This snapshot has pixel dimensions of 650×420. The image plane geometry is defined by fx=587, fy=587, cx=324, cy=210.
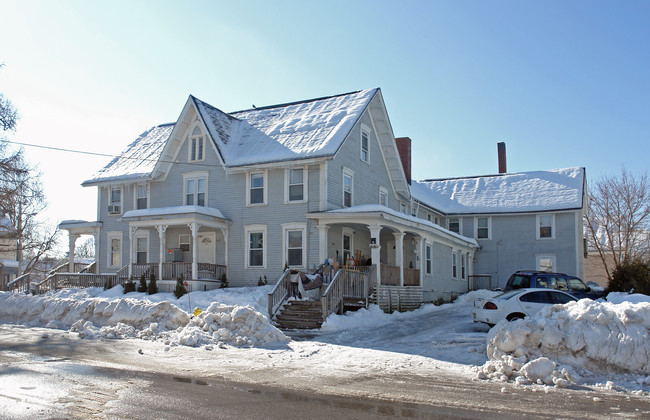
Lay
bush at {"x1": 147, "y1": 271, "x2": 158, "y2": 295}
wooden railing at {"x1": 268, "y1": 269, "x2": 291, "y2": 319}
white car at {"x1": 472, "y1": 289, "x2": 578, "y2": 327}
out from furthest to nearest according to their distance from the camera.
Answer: bush at {"x1": 147, "y1": 271, "x2": 158, "y2": 295}
wooden railing at {"x1": 268, "y1": 269, "x2": 291, "y2": 319}
white car at {"x1": 472, "y1": 289, "x2": 578, "y2": 327}

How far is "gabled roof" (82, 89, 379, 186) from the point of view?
24.7 meters

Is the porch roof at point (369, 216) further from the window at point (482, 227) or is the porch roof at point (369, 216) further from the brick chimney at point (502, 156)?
the brick chimney at point (502, 156)

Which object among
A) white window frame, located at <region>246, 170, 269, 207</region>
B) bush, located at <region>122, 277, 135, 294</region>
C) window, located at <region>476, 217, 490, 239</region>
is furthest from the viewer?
window, located at <region>476, 217, 490, 239</region>

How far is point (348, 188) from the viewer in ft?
86.3

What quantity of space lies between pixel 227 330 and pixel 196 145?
48.3ft

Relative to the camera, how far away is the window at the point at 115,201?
29312 millimetres

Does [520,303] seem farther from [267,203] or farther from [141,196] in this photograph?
[141,196]

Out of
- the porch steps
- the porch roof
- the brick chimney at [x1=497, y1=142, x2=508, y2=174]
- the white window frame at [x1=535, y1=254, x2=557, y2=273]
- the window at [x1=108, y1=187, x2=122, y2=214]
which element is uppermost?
the brick chimney at [x1=497, y1=142, x2=508, y2=174]

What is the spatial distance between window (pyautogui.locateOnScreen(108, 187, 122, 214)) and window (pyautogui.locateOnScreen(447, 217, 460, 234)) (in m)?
21.2

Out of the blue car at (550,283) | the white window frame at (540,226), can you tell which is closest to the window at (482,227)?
the white window frame at (540,226)

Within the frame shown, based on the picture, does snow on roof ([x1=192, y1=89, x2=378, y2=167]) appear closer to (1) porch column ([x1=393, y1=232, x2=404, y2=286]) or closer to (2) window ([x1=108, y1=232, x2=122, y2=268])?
(1) porch column ([x1=393, y1=232, x2=404, y2=286])

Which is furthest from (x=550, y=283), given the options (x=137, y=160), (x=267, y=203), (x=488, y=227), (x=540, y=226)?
(x=137, y=160)

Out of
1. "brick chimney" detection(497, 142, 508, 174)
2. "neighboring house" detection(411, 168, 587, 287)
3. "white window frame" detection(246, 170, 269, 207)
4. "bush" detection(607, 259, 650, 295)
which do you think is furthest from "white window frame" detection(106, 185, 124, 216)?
"brick chimney" detection(497, 142, 508, 174)

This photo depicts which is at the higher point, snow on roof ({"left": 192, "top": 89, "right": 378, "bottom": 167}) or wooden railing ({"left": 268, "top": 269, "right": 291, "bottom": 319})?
snow on roof ({"left": 192, "top": 89, "right": 378, "bottom": 167})
